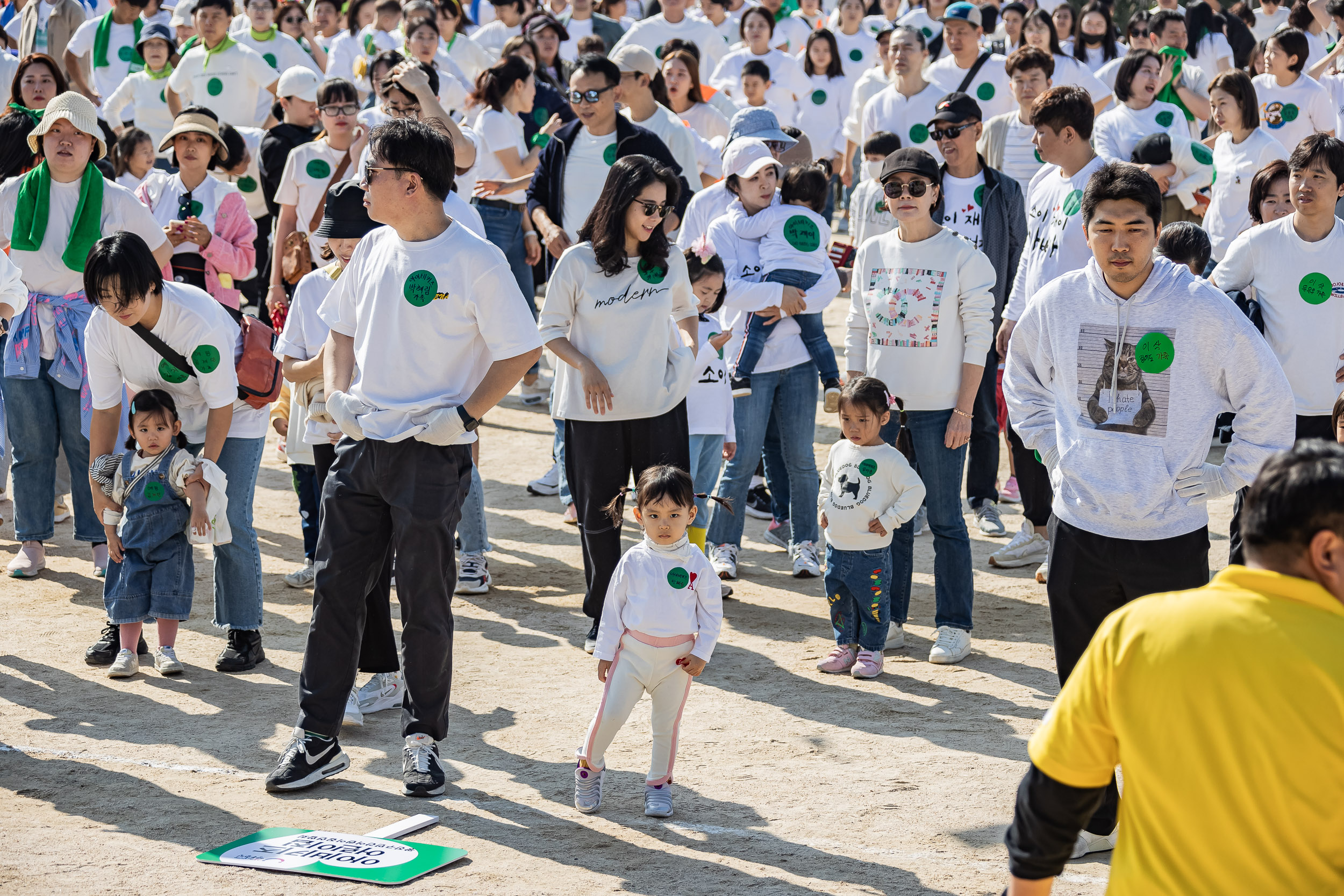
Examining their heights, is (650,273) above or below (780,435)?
above

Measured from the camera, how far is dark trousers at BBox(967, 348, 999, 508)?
787 cm

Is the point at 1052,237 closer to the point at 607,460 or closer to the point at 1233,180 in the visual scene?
the point at 607,460

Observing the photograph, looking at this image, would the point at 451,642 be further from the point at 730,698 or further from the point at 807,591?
the point at 807,591

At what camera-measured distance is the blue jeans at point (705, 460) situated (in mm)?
7168

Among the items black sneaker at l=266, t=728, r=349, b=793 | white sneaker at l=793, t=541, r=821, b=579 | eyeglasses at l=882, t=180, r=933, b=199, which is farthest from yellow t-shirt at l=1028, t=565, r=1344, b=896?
white sneaker at l=793, t=541, r=821, b=579

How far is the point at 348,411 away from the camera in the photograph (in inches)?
187

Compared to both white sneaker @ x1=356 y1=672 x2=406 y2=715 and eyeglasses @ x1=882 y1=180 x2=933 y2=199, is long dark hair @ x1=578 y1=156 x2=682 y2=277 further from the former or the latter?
white sneaker @ x1=356 y1=672 x2=406 y2=715

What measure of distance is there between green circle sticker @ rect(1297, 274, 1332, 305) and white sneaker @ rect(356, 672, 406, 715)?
388cm

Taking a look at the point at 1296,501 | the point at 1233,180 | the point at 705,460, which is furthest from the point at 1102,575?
the point at 1233,180

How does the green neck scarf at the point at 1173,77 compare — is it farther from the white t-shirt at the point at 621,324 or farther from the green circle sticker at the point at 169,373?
the green circle sticker at the point at 169,373

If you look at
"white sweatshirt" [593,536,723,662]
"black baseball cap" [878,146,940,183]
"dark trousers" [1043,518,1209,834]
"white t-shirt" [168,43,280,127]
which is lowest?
"white sweatshirt" [593,536,723,662]

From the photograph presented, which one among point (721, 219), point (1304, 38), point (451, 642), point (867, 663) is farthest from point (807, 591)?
point (1304, 38)

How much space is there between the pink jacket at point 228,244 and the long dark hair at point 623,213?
9.21 ft

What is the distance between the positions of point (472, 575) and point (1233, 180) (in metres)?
5.25
